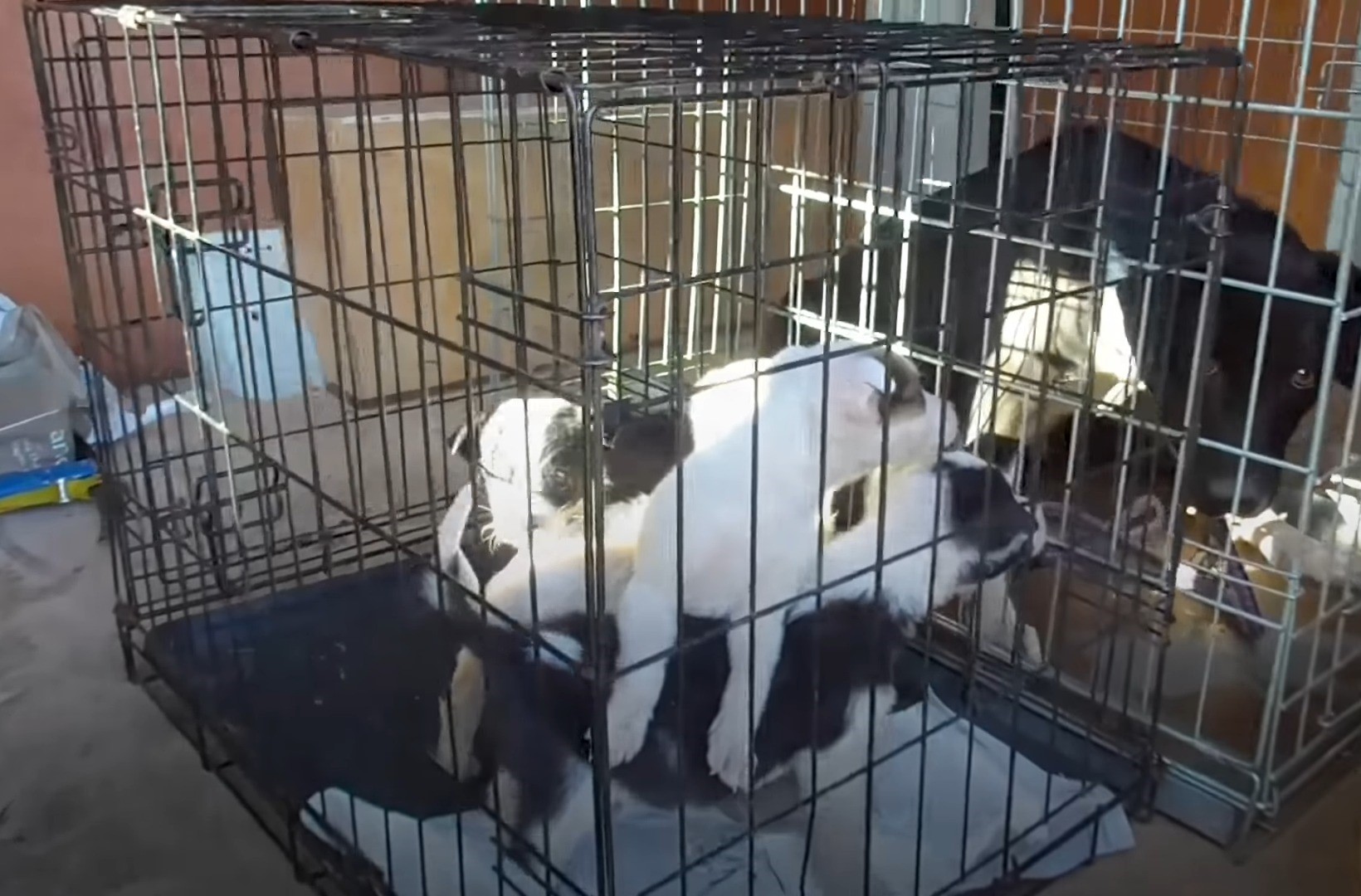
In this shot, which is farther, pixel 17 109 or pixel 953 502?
pixel 17 109

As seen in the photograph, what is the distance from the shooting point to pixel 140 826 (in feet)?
3.84

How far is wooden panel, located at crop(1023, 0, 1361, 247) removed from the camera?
4.10 feet

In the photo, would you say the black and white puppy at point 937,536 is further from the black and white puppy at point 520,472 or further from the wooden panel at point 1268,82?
the wooden panel at point 1268,82

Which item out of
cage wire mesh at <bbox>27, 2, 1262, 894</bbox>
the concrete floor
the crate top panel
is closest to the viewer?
the crate top panel

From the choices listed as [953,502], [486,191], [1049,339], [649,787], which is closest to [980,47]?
[1049,339]

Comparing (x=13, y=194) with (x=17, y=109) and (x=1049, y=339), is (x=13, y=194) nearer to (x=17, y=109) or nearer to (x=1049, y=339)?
(x=17, y=109)

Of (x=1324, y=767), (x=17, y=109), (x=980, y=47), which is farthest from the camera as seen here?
(x=17, y=109)

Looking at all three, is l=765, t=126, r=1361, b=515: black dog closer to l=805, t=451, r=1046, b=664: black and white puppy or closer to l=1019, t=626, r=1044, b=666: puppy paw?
l=805, t=451, r=1046, b=664: black and white puppy

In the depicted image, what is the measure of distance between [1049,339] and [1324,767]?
548 mm

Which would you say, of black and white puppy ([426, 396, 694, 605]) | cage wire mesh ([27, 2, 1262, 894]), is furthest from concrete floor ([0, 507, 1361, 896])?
black and white puppy ([426, 396, 694, 605])

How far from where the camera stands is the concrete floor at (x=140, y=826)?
1.09 m

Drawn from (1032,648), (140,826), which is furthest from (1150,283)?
(140,826)

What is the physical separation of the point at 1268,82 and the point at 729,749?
56.2 inches

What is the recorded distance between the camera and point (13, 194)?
2.07 m
